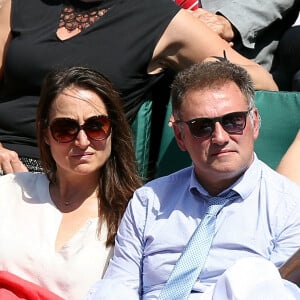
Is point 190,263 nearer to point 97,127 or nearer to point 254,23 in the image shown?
point 97,127

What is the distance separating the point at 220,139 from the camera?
7.94ft

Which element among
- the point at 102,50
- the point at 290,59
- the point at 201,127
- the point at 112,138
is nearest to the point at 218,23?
the point at 290,59

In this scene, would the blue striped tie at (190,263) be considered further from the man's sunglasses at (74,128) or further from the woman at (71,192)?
the man's sunglasses at (74,128)


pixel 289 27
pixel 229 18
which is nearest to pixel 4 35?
pixel 229 18

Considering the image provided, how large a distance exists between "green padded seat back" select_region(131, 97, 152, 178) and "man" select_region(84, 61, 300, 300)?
835 mm

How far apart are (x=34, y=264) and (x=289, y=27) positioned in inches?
66.7

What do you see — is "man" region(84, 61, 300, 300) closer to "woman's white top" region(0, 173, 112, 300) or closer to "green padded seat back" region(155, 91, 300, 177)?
"woman's white top" region(0, 173, 112, 300)

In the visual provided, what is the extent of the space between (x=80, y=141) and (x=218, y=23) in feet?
3.56

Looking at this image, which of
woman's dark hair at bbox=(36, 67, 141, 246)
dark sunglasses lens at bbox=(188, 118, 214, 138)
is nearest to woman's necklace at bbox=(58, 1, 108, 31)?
woman's dark hair at bbox=(36, 67, 141, 246)

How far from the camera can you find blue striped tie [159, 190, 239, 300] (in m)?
2.42

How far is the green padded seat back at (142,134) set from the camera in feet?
11.4

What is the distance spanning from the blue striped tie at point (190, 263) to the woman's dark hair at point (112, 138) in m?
0.42

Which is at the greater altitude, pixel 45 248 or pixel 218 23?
pixel 218 23

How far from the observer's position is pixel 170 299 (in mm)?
2414
